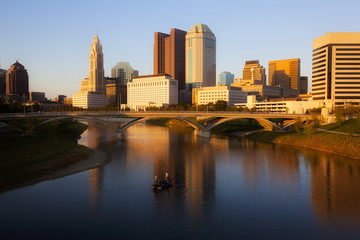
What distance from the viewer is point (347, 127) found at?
79.8m

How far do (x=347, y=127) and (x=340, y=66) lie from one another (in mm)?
83651

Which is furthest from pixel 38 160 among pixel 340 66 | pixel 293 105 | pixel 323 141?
pixel 340 66

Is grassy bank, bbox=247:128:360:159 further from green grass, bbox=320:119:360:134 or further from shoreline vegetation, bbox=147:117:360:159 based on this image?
green grass, bbox=320:119:360:134

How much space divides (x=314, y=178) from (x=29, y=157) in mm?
41832

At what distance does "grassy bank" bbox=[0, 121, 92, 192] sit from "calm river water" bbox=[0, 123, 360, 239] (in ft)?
12.6

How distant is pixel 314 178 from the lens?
144 ft

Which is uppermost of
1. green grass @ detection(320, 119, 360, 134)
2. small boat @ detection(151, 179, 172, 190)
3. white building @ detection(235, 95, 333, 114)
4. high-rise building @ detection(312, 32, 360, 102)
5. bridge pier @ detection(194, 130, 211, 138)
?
high-rise building @ detection(312, 32, 360, 102)

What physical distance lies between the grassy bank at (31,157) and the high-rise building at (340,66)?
13266 centimetres

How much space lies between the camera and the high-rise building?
149850 millimetres

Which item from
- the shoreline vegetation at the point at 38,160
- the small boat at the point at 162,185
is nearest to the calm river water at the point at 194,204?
the small boat at the point at 162,185

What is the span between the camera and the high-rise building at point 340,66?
492ft

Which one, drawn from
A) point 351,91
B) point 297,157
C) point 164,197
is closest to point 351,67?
point 351,91

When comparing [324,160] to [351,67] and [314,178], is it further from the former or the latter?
[351,67]

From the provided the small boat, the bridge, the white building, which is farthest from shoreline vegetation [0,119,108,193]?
the white building
